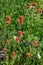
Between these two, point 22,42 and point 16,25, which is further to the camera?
point 16,25

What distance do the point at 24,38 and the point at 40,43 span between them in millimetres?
276

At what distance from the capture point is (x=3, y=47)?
3855mm

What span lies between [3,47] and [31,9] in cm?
126

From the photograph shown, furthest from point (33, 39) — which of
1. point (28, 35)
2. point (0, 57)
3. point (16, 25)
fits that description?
point (0, 57)

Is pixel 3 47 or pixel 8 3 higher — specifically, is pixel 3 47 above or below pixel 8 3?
below

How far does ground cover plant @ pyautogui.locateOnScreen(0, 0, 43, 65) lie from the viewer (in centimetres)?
379

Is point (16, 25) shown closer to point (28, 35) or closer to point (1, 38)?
point (28, 35)

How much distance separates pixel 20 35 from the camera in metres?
3.82

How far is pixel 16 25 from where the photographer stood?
4547mm

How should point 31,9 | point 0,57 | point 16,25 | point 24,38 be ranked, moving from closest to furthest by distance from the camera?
point 0,57, point 24,38, point 16,25, point 31,9

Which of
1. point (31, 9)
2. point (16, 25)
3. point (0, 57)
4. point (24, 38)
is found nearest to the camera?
point (0, 57)

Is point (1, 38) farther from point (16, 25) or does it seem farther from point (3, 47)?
point (16, 25)

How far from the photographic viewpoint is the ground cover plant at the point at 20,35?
12.5 ft

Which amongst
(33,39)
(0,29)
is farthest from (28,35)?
(0,29)
